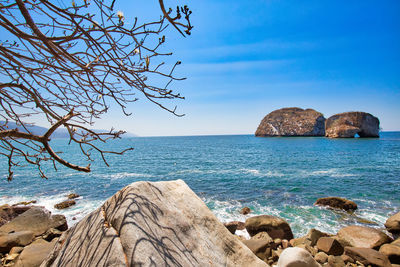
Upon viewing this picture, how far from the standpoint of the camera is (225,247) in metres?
3.09

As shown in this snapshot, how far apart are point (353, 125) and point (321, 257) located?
3704 inches

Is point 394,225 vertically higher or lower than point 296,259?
lower

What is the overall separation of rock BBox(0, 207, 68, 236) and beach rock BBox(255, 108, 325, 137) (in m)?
113

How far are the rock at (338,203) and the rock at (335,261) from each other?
7379 mm

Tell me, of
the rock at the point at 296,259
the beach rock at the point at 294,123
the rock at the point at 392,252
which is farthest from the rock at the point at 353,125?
the rock at the point at 296,259

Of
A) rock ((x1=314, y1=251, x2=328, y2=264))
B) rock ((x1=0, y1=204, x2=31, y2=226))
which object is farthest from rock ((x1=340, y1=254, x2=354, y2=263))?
rock ((x1=0, y1=204, x2=31, y2=226))

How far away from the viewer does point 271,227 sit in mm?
9039

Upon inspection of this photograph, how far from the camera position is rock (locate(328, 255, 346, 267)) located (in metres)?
6.16

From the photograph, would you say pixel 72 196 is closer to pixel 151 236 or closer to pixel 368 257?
pixel 151 236

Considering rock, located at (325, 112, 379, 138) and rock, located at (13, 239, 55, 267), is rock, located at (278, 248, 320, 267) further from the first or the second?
rock, located at (325, 112, 379, 138)

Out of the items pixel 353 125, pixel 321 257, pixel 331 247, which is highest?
pixel 353 125

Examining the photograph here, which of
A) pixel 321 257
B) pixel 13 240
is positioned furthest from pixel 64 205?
pixel 321 257

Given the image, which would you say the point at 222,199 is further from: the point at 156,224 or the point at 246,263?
the point at 156,224

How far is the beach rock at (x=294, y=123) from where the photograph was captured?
10400cm
